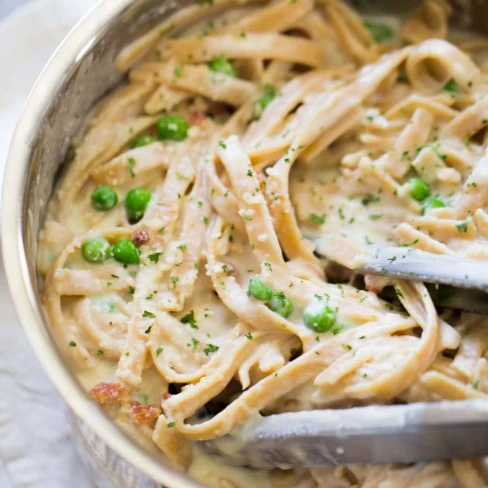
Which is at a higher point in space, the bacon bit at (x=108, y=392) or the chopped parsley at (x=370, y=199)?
the bacon bit at (x=108, y=392)

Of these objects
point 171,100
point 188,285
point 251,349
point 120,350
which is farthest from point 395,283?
point 171,100

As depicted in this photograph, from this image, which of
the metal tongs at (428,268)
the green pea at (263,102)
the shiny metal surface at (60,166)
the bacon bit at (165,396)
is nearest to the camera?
the shiny metal surface at (60,166)

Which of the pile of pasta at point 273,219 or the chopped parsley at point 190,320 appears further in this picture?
the chopped parsley at point 190,320

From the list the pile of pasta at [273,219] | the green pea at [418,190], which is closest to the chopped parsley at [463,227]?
the pile of pasta at [273,219]

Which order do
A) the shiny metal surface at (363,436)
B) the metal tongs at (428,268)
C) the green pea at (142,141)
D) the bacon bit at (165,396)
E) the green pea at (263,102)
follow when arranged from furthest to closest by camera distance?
the green pea at (263,102) → the green pea at (142,141) → the bacon bit at (165,396) → the metal tongs at (428,268) → the shiny metal surface at (363,436)

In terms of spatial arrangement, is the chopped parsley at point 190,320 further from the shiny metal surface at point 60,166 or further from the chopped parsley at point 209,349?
the shiny metal surface at point 60,166

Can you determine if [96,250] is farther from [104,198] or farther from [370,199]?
[370,199]

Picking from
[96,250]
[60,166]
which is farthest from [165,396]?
[60,166]

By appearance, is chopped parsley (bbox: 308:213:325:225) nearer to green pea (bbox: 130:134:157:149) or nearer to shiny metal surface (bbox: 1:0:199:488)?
green pea (bbox: 130:134:157:149)
